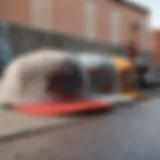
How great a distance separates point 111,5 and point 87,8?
35 cm

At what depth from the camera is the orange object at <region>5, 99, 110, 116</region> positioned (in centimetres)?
95

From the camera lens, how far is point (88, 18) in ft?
→ 7.23

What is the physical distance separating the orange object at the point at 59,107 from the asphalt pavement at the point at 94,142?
0.07 metres

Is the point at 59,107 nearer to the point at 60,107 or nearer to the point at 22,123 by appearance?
the point at 60,107

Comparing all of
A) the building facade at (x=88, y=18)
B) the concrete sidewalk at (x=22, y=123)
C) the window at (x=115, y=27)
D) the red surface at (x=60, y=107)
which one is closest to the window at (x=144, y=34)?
→ the building facade at (x=88, y=18)

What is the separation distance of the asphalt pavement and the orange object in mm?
71

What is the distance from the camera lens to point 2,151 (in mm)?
547

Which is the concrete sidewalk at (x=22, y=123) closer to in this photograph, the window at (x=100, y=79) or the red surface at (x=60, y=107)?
the red surface at (x=60, y=107)

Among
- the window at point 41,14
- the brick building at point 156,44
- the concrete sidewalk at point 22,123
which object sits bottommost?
the concrete sidewalk at point 22,123

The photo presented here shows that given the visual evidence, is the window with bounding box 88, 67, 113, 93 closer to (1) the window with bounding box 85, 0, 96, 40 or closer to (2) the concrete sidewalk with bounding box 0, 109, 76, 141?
(2) the concrete sidewalk with bounding box 0, 109, 76, 141

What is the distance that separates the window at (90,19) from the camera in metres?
2.18

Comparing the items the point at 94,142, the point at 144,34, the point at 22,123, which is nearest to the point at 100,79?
the point at 22,123

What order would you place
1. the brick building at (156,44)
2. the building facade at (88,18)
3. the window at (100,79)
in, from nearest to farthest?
the window at (100,79)
the building facade at (88,18)
the brick building at (156,44)

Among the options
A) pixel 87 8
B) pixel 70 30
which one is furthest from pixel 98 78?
pixel 87 8
